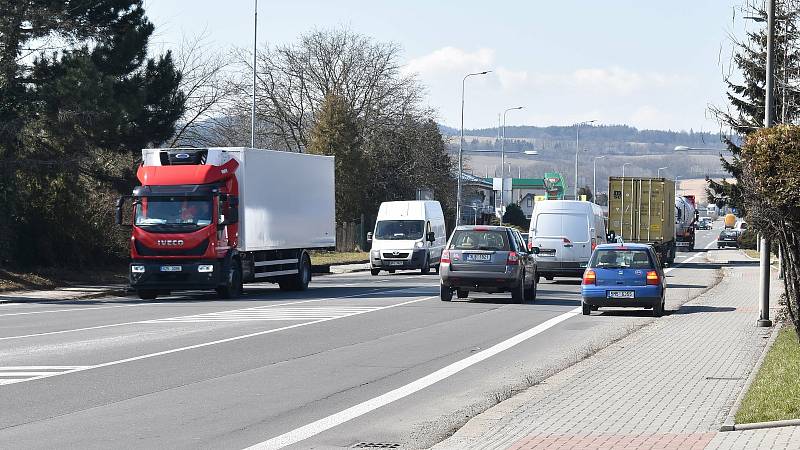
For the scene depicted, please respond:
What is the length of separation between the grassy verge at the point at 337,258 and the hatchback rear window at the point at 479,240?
2608cm

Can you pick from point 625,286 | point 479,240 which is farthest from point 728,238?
point 625,286

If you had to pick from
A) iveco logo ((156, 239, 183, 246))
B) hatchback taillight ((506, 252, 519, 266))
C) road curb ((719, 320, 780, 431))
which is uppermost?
iveco logo ((156, 239, 183, 246))

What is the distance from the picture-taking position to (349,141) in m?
68.9

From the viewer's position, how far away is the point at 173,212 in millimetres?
29828

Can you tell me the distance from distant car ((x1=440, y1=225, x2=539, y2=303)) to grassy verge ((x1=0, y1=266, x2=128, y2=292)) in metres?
12.5

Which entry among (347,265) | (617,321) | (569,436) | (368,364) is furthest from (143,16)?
(569,436)

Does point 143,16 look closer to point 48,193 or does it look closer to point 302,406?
point 48,193

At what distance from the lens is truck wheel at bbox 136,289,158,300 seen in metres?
31.2

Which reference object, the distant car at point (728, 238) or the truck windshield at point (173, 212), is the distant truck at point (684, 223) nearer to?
the distant car at point (728, 238)

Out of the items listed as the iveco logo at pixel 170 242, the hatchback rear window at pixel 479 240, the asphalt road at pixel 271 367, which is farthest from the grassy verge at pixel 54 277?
the hatchback rear window at pixel 479 240

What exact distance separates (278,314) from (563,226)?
15.8 m

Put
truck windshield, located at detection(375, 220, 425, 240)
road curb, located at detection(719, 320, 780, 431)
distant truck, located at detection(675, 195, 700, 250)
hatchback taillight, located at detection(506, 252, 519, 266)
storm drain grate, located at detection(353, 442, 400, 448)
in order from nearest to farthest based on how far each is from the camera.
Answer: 1. storm drain grate, located at detection(353, 442, 400, 448)
2. road curb, located at detection(719, 320, 780, 431)
3. hatchback taillight, located at detection(506, 252, 519, 266)
4. truck windshield, located at detection(375, 220, 425, 240)
5. distant truck, located at detection(675, 195, 700, 250)

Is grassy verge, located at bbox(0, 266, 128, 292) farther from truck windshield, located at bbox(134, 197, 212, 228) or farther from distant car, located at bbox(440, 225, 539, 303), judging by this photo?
distant car, located at bbox(440, 225, 539, 303)

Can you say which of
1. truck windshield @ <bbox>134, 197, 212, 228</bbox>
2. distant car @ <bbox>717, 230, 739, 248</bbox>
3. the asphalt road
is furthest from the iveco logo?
A: distant car @ <bbox>717, 230, 739, 248</bbox>
